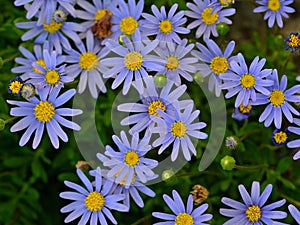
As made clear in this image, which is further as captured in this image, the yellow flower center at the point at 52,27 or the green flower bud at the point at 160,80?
the yellow flower center at the point at 52,27

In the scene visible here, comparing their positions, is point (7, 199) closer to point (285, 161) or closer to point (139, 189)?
point (139, 189)

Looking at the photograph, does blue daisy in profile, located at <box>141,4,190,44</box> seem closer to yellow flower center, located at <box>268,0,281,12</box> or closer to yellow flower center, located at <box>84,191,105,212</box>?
yellow flower center, located at <box>268,0,281,12</box>

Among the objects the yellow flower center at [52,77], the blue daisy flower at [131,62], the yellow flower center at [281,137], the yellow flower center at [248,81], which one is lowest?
the yellow flower center at [52,77]

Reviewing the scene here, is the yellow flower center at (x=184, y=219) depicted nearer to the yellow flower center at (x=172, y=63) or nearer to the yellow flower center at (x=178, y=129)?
the yellow flower center at (x=178, y=129)

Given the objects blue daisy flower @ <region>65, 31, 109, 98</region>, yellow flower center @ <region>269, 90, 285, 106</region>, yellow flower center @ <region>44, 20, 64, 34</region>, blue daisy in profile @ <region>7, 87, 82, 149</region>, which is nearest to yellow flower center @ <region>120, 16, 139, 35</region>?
blue daisy flower @ <region>65, 31, 109, 98</region>

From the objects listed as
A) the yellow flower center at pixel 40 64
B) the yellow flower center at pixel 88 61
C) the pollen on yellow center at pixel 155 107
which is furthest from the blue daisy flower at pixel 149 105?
the yellow flower center at pixel 40 64

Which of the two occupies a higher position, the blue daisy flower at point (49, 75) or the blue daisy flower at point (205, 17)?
the blue daisy flower at point (205, 17)

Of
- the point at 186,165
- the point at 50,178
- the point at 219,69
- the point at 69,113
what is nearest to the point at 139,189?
the point at 186,165

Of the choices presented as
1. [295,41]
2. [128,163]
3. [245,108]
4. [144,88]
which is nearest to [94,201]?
[128,163]
